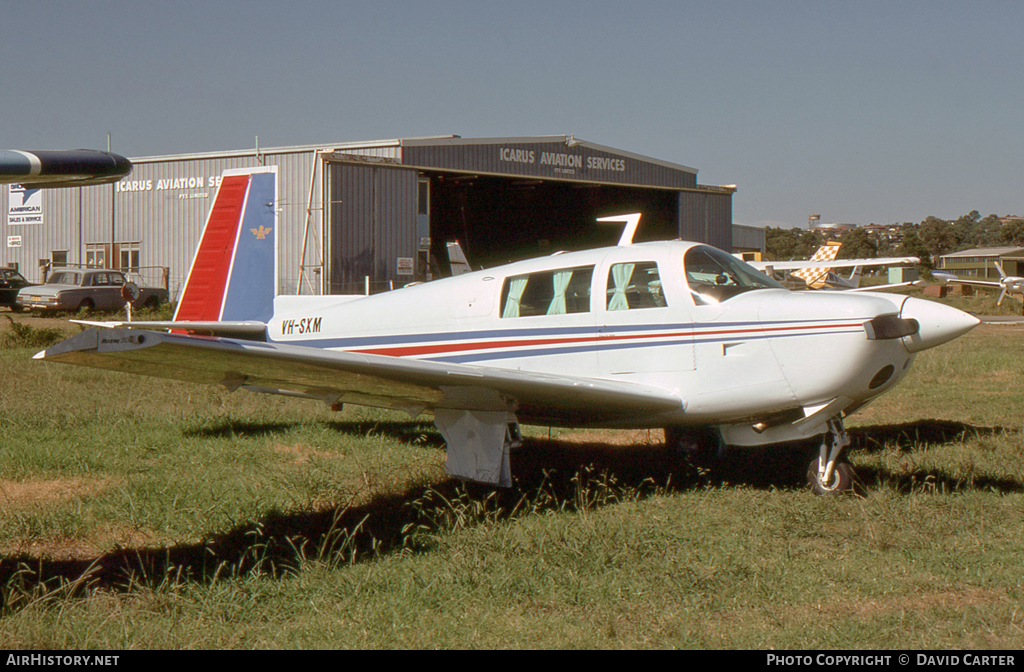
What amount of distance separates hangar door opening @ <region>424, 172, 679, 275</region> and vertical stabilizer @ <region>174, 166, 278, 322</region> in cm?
2836

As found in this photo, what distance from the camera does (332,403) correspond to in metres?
6.17

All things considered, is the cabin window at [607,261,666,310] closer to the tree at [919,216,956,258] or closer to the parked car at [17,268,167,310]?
the parked car at [17,268,167,310]

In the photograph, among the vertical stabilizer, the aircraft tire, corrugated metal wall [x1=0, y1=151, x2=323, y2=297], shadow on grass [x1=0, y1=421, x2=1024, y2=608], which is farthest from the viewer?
corrugated metal wall [x1=0, y1=151, x2=323, y2=297]

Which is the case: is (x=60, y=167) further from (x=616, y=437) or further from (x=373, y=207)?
(x=373, y=207)

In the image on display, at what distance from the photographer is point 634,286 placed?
6.36 meters

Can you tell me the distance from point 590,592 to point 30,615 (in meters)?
2.50

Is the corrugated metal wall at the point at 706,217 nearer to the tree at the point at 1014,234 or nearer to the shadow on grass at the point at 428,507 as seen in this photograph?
the shadow on grass at the point at 428,507

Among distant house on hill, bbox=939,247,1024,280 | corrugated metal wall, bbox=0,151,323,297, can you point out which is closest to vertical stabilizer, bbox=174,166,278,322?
corrugated metal wall, bbox=0,151,323,297

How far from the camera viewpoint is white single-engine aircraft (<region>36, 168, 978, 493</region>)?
17.9ft

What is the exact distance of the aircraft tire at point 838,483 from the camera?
603 cm

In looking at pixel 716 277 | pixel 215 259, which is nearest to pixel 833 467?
pixel 716 277

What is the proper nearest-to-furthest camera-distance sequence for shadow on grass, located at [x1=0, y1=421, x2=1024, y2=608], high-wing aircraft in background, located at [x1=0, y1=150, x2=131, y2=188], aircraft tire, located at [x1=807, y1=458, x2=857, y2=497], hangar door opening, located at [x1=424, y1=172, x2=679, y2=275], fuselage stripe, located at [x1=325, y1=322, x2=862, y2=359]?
high-wing aircraft in background, located at [x1=0, y1=150, x2=131, y2=188] < shadow on grass, located at [x1=0, y1=421, x2=1024, y2=608] < fuselage stripe, located at [x1=325, y1=322, x2=862, y2=359] < aircraft tire, located at [x1=807, y1=458, x2=857, y2=497] < hangar door opening, located at [x1=424, y1=172, x2=679, y2=275]

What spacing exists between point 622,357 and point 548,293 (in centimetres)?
82

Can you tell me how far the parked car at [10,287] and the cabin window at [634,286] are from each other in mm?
26530
